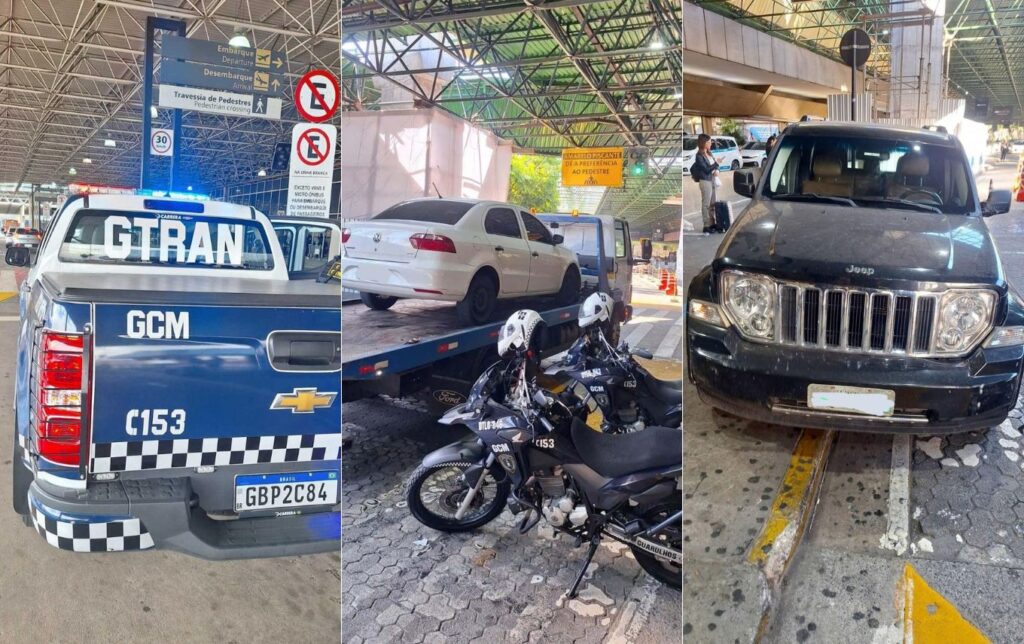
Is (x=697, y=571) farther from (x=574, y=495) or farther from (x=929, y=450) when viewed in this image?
(x=929, y=450)

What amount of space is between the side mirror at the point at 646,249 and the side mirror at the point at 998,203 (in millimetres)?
1744

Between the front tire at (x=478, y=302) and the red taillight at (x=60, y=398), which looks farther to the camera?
the red taillight at (x=60, y=398)

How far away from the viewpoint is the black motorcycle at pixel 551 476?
132cm

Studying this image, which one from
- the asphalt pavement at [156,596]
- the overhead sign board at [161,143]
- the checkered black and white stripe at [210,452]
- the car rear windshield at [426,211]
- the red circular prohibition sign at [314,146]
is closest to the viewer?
the car rear windshield at [426,211]

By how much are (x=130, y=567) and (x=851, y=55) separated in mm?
2981

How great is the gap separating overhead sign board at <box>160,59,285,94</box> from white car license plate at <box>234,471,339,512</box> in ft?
4.63

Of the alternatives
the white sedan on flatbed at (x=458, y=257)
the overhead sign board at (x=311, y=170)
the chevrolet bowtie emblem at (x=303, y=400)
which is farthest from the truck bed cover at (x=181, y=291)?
the white sedan on flatbed at (x=458, y=257)

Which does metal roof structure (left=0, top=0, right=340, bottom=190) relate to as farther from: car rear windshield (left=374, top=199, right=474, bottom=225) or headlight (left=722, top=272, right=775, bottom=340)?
headlight (left=722, top=272, right=775, bottom=340)

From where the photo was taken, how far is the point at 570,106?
141 centimetres

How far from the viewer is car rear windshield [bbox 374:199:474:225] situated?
117cm

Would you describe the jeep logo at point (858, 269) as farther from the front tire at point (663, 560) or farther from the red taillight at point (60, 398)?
the red taillight at point (60, 398)

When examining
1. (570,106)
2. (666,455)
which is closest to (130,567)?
(666,455)

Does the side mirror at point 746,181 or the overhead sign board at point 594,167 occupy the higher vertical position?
the side mirror at point 746,181

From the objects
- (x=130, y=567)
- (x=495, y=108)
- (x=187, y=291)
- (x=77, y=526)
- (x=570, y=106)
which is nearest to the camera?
(x=495, y=108)
